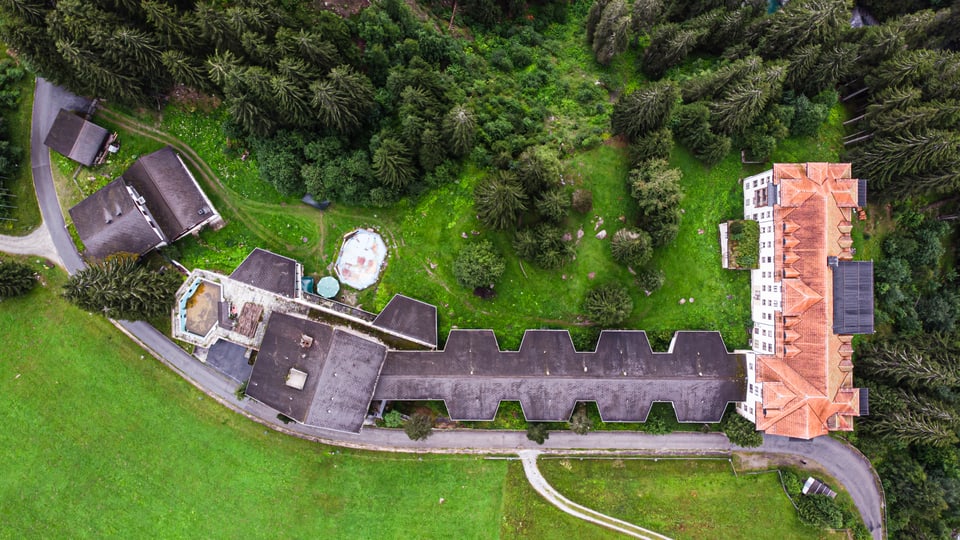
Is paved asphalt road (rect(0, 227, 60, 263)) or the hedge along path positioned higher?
the hedge along path

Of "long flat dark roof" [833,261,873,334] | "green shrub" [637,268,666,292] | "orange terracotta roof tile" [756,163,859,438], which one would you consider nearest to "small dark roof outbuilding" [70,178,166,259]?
"green shrub" [637,268,666,292]

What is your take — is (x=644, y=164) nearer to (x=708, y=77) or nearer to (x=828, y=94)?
(x=708, y=77)

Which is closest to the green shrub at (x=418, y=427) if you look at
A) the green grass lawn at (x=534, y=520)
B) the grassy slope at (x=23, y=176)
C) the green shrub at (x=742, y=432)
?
the green grass lawn at (x=534, y=520)

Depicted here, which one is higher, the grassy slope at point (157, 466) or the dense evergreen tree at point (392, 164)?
the dense evergreen tree at point (392, 164)

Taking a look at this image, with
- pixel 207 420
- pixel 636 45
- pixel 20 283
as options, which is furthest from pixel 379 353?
pixel 636 45

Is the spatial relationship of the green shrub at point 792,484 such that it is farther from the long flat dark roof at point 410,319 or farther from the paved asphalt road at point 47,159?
the paved asphalt road at point 47,159

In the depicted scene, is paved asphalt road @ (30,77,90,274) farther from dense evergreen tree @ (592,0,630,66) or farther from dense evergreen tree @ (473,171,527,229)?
dense evergreen tree @ (592,0,630,66)
